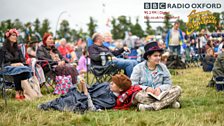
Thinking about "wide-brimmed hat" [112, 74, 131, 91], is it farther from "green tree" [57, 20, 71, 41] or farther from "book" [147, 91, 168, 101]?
"green tree" [57, 20, 71, 41]

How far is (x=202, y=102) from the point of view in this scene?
549 centimetres

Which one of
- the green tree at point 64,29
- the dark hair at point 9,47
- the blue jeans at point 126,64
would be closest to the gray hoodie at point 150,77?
the blue jeans at point 126,64

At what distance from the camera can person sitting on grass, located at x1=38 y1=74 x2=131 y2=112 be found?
504 cm

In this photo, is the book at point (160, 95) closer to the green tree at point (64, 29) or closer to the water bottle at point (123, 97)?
the water bottle at point (123, 97)

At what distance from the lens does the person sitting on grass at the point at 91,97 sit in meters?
5.04

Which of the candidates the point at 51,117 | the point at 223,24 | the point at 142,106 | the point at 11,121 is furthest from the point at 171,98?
the point at 223,24

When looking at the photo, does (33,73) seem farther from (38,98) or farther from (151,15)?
(151,15)

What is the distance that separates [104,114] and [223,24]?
35.3 feet

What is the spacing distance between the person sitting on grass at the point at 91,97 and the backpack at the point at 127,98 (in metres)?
0.05

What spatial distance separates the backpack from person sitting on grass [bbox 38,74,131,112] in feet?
0.18

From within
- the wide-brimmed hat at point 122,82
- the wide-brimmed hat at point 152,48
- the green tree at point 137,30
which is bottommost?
the green tree at point 137,30

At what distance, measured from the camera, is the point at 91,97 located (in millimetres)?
5348

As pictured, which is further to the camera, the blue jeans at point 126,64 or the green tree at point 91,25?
the green tree at point 91,25

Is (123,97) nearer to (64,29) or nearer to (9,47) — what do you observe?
(9,47)
